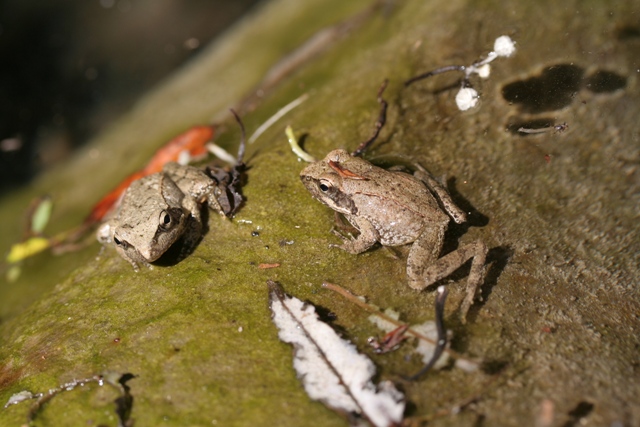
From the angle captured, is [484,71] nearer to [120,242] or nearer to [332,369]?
[332,369]

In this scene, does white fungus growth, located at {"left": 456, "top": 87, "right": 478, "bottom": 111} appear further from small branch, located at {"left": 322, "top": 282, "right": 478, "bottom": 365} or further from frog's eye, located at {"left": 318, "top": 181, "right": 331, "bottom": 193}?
small branch, located at {"left": 322, "top": 282, "right": 478, "bottom": 365}

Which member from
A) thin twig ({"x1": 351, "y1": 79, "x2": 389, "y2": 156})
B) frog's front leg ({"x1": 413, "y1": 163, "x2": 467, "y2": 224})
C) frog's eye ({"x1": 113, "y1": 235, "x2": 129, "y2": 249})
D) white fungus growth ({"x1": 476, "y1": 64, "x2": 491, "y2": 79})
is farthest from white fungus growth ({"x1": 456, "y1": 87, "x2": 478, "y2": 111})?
frog's eye ({"x1": 113, "y1": 235, "x2": 129, "y2": 249})

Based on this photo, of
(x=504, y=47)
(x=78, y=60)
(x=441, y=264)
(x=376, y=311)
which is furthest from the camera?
(x=78, y=60)

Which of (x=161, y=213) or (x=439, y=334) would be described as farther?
(x=161, y=213)

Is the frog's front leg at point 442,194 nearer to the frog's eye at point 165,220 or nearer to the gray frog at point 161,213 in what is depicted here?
the gray frog at point 161,213

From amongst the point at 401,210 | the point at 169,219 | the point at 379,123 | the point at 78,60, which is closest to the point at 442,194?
the point at 401,210

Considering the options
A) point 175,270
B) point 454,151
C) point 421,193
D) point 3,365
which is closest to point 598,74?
point 454,151

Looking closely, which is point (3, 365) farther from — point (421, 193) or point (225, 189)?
point (421, 193)
